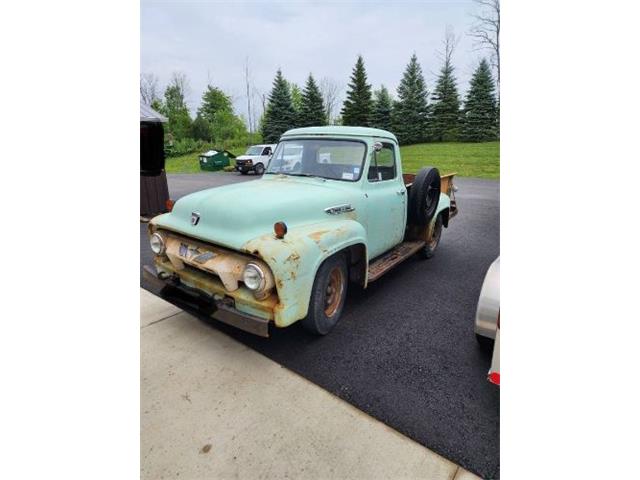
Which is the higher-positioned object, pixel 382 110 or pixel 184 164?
→ pixel 382 110

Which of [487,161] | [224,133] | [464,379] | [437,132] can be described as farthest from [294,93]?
[464,379]

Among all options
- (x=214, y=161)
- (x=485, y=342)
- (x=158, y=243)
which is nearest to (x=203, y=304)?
(x=158, y=243)

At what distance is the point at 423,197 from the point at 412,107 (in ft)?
89.7

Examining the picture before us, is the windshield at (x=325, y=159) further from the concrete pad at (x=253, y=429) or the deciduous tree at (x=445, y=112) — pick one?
the deciduous tree at (x=445, y=112)

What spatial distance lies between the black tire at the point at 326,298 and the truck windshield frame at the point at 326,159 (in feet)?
3.41

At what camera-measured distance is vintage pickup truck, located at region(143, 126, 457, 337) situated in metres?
2.62

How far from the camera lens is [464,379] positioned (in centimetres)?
272

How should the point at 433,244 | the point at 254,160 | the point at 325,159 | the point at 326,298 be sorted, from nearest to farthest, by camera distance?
1. the point at 326,298
2. the point at 325,159
3. the point at 433,244
4. the point at 254,160

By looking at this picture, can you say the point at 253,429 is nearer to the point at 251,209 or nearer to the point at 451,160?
the point at 251,209

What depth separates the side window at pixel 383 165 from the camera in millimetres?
4008

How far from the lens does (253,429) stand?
2230 mm

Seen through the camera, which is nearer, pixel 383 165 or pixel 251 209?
pixel 251 209

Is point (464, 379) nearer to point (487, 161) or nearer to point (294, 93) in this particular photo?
point (487, 161)

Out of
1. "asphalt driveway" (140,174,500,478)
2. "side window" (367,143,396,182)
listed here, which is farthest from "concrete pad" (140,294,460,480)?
"side window" (367,143,396,182)
